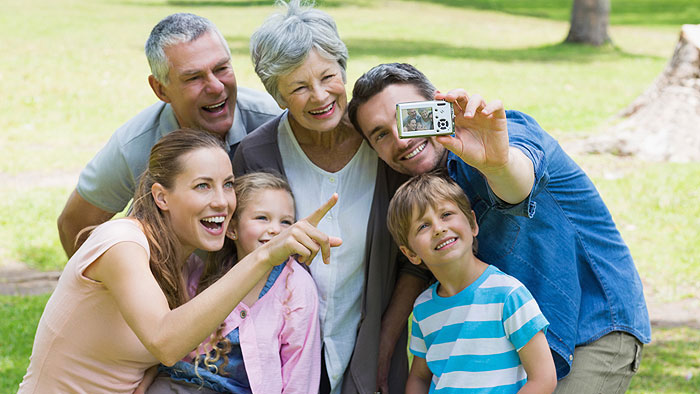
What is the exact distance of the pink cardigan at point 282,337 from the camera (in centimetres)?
316

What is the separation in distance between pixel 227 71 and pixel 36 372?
1.78 m

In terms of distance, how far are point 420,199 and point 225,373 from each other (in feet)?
3.32

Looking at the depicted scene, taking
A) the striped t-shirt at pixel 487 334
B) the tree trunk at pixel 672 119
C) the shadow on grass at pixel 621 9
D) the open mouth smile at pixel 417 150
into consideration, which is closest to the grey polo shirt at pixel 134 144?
the open mouth smile at pixel 417 150

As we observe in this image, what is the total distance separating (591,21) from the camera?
17.8 m

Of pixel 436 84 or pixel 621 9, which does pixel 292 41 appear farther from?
pixel 621 9

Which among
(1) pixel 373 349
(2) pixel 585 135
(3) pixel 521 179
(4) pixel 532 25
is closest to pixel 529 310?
(3) pixel 521 179

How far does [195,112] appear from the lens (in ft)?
13.5

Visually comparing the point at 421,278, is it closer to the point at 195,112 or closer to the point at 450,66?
the point at 195,112

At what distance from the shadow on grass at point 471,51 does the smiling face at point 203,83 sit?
1151 centimetres

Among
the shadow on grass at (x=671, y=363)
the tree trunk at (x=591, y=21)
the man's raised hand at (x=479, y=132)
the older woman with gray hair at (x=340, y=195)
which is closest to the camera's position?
the man's raised hand at (x=479, y=132)

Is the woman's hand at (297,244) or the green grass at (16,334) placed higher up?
the woman's hand at (297,244)

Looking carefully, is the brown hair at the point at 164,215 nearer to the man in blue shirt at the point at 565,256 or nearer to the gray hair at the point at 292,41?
the gray hair at the point at 292,41

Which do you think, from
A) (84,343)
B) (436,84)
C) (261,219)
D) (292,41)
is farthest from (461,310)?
(436,84)

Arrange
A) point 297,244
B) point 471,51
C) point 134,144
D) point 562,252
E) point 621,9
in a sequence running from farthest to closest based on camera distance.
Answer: point 621,9 < point 471,51 < point 134,144 < point 562,252 < point 297,244
